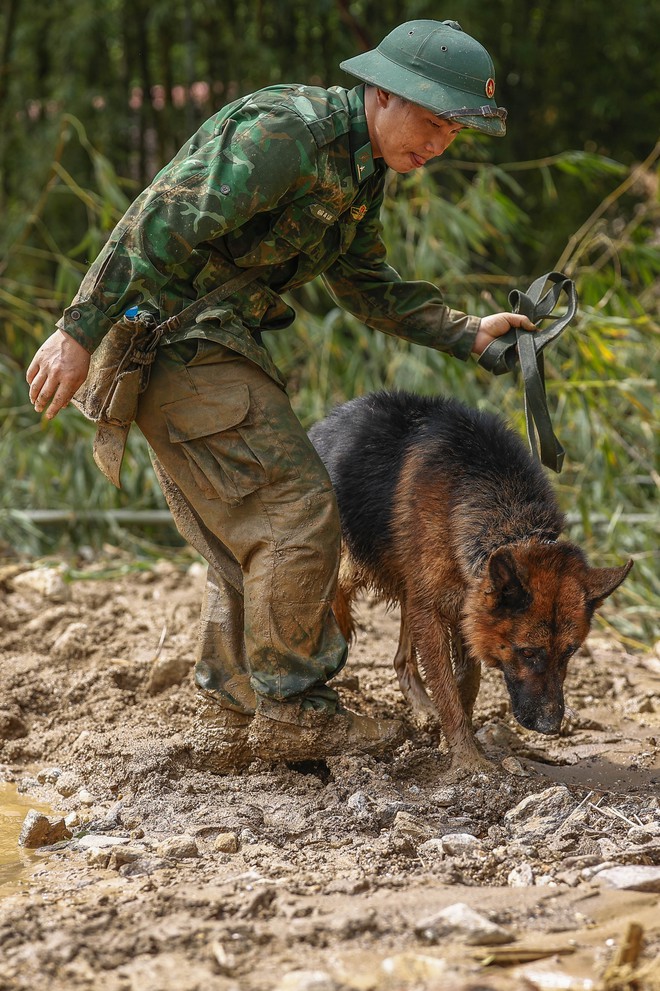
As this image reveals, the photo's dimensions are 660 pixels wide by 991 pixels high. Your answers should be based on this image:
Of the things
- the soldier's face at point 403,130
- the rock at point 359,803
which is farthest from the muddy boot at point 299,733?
the soldier's face at point 403,130

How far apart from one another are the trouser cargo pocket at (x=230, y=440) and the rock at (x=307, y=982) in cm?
171

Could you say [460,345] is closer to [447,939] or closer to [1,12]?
[447,939]

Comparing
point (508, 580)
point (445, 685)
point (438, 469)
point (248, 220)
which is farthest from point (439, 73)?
point (445, 685)

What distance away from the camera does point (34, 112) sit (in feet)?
30.7

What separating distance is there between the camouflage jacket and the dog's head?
43.5 inches

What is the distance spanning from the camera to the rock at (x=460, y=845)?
10.2 feet

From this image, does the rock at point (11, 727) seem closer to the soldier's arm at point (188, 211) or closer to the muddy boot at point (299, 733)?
the muddy boot at point (299, 733)

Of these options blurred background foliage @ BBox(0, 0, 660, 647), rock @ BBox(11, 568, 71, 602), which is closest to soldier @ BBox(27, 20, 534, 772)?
rock @ BBox(11, 568, 71, 602)

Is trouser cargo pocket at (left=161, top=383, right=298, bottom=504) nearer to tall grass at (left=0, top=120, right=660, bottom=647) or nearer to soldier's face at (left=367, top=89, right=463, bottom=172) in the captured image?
soldier's face at (left=367, top=89, right=463, bottom=172)

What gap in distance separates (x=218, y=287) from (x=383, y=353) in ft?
12.6

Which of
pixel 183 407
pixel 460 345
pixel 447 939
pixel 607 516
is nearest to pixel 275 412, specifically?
pixel 183 407

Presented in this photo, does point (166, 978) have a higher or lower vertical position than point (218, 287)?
lower

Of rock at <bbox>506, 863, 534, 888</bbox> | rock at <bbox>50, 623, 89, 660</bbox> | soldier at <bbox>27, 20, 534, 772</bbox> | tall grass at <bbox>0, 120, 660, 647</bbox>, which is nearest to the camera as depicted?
rock at <bbox>506, 863, 534, 888</bbox>

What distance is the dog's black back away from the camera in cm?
405
